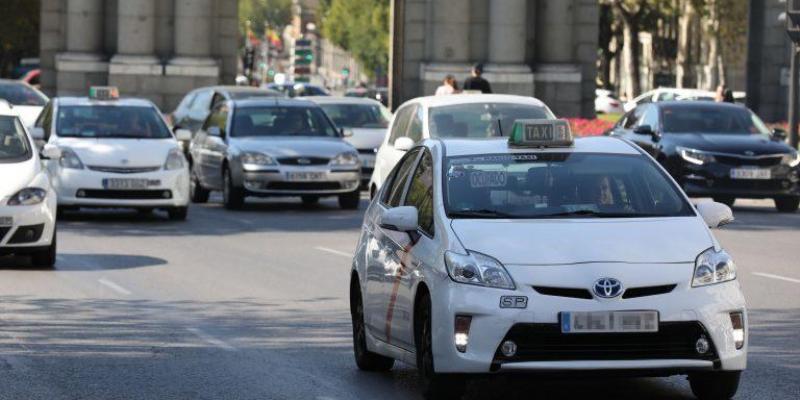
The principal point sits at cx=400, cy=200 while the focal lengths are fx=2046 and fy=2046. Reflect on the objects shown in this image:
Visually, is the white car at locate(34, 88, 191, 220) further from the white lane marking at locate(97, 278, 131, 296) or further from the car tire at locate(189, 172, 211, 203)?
the white lane marking at locate(97, 278, 131, 296)

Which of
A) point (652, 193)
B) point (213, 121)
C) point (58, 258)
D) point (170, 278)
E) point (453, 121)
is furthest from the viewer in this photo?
point (213, 121)

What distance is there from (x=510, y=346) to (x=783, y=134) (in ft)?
64.9

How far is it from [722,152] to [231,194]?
6638 millimetres

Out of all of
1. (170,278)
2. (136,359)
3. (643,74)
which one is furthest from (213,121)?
(643,74)

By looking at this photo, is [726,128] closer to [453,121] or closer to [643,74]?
[453,121]

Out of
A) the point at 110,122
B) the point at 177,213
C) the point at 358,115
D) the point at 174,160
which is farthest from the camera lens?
the point at 358,115

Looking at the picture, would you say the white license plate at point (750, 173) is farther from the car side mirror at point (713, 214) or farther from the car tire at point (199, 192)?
the car side mirror at point (713, 214)

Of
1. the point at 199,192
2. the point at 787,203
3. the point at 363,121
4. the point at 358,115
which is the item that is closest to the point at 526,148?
the point at 787,203

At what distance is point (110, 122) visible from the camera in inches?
1016

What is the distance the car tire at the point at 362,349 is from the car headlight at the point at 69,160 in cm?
1346

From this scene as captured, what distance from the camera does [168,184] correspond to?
80.2ft

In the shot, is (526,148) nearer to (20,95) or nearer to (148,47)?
(20,95)

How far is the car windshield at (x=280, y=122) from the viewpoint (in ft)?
93.7

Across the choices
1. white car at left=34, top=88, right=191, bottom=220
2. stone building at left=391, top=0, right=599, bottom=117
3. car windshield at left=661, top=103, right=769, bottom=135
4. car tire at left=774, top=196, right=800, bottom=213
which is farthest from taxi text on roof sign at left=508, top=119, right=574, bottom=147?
stone building at left=391, top=0, right=599, bottom=117
